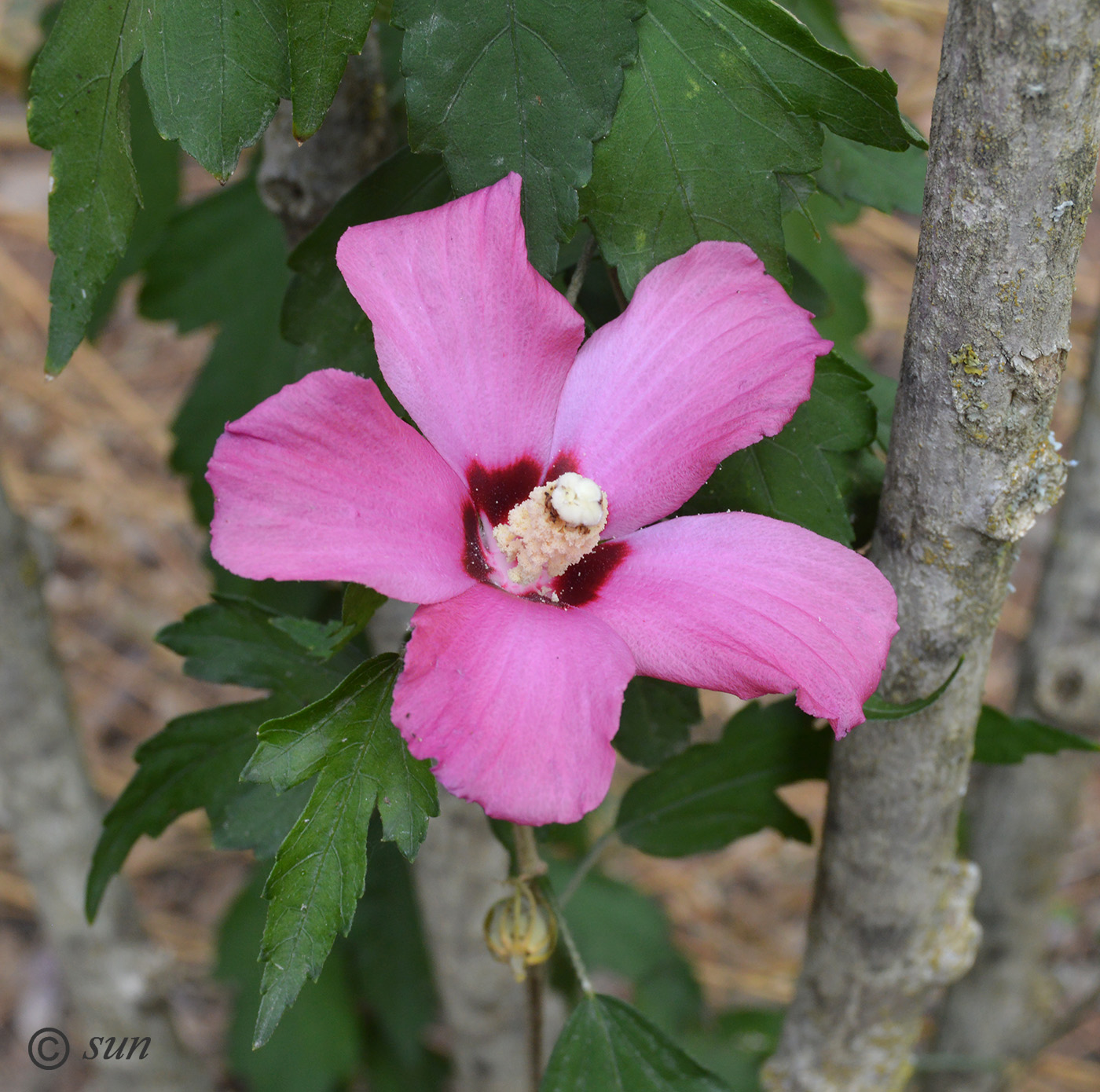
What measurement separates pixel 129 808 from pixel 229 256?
72 centimetres

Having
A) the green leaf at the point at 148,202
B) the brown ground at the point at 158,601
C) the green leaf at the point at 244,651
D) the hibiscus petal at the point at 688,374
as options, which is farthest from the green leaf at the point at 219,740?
the brown ground at the point at 158,601

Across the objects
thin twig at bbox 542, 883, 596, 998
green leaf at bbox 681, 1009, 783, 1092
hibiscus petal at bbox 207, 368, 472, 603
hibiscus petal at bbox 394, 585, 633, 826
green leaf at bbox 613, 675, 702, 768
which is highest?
hibiscus petal at bbox 207, 368, 472, 603

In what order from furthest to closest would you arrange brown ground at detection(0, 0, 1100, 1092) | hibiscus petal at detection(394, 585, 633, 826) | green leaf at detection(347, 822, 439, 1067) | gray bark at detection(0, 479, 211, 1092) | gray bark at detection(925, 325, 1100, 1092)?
brown ground at detection(0, 0, 1100, 1092) → green leaf at detection(347, 822, 439, 1067) → gray bark at detection(925, 325, 1100, 1092) → gray bark at detection(0, 479, 211, 1092) → hibiscus petal at detection(394, 585, 633, 826)

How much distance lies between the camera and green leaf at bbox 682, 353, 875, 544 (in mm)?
683

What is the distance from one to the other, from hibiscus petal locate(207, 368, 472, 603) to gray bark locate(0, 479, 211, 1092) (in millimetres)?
682

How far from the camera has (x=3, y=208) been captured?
2908 millimetres

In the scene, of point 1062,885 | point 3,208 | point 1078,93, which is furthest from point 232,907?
point 3,208

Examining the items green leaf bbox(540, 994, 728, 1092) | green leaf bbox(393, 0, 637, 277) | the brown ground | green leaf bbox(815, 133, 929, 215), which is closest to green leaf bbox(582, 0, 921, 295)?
green leaf bbox(393, 0, 637, 277)

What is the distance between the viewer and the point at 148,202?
1.32 meters

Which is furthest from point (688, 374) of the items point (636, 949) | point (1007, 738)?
point (636, 949)

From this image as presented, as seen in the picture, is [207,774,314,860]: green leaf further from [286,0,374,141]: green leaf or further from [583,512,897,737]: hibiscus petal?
[286,0,374,141]: green leaf

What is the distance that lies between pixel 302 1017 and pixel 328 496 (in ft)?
3.82

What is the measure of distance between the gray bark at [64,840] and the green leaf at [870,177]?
812 millimetres

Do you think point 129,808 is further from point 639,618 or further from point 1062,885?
point 1062,885
